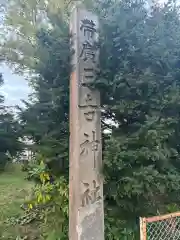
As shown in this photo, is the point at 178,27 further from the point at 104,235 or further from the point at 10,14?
the point at 10,14

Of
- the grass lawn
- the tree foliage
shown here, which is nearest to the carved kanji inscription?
the tree foliage

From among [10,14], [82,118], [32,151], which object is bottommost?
[32,151]

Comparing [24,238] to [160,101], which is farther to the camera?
[24,238]

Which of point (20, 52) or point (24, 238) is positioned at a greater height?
point (20, 52)

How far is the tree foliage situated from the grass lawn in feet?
4.30

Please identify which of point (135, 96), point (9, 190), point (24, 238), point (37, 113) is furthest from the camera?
point (9, 190)

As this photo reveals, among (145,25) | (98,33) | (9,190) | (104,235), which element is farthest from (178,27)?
(9,190)

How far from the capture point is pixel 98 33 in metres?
2.71

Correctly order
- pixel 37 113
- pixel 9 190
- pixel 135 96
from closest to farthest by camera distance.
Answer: pixel 135 96 → pixel 37 113 → pixel 9 190

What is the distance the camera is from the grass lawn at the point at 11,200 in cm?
358

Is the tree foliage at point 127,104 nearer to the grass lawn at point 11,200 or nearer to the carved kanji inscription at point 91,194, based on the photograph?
the carved kanji inscription at point 91,194

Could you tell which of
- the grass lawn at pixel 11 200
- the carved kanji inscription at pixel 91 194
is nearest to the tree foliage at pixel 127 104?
the carved kanji inscription at pixel 91 194

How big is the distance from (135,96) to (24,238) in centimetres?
220

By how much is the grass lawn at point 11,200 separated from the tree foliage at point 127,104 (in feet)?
4.30
